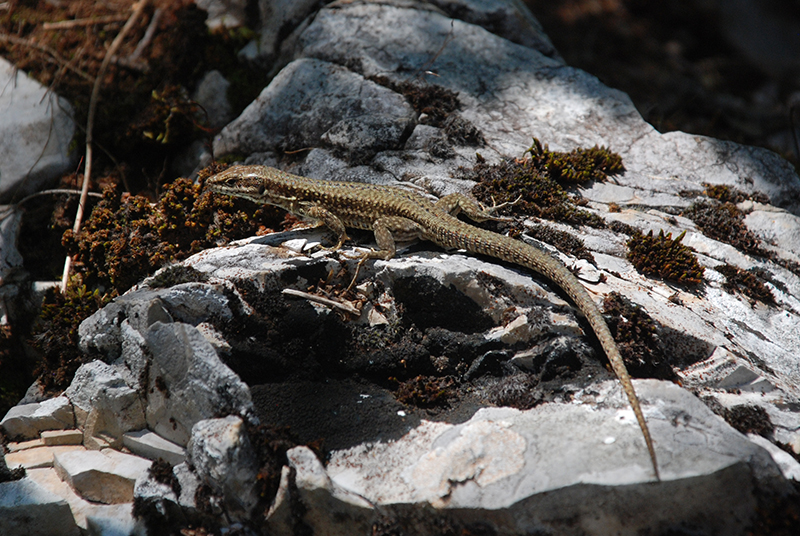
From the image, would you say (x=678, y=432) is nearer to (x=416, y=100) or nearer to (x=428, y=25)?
(x=416, y=100)

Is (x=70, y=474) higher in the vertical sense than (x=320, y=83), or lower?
lower

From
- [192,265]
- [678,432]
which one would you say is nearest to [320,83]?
[192,265]

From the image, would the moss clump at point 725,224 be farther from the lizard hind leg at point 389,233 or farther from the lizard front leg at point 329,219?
the lizard front leg at point 329,219

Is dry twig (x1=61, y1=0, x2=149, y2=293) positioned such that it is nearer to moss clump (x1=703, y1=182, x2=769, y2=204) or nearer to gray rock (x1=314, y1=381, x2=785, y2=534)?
gray rock (x1=314, y1=381, x2=785, y2=534)

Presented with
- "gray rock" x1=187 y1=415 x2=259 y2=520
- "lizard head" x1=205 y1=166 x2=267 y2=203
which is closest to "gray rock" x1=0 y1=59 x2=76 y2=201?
"lizard head" x1=205 y1=166 x2=267 y2=203

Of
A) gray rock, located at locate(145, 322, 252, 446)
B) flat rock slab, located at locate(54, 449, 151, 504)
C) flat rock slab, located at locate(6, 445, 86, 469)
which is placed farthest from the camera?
flat rock slab, located at locate(6, 445, 86, 469)

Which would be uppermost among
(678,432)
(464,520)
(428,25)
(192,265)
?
(428,25)

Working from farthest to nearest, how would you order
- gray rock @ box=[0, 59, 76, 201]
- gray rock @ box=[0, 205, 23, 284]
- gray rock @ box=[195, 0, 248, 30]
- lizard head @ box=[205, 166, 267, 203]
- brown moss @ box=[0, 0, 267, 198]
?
gray rock @ box=[195, 0, 248, 30], brown moss @ box=[0, 0, 267, 198], gray rock @ box=[0, 59, 76, 201], gray rock @ box=[0, 205, 23, 284], lizard head @ box=[205, 166, 267, 203]

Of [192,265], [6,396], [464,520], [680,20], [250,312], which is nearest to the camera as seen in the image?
[464,520]

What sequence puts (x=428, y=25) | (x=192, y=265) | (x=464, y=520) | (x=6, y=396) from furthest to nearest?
(x=428, y=25) < (x=6, y=396) < (x=192, y=265) < (x=464, y=520)
